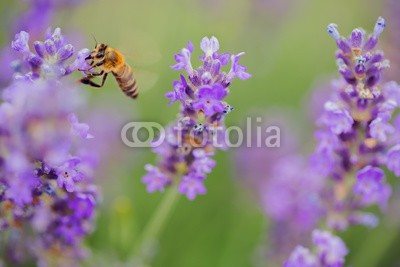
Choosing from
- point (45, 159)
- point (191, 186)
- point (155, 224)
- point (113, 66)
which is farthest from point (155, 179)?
point (113, 66)

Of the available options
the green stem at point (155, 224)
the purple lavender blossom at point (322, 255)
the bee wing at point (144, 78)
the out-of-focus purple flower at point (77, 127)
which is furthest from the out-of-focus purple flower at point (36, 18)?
the purple lavender blossom at point (322, 255)

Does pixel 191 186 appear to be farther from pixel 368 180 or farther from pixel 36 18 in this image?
pixel 36 18

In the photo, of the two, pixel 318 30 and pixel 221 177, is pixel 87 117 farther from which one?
pixel 318 30

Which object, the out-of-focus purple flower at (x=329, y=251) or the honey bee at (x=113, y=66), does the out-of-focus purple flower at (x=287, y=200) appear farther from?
the honey bee at (x=113, y=66)

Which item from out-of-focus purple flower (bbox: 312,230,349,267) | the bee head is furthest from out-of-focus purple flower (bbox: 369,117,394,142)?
the bee head

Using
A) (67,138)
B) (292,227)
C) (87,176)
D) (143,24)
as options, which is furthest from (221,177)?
(67,138)
